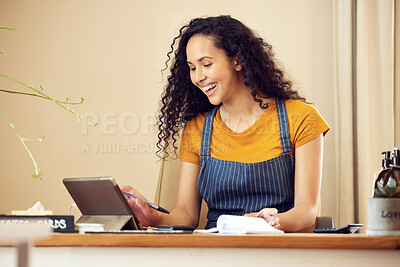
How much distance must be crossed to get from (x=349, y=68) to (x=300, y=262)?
6.29ft

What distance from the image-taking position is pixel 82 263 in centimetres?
81

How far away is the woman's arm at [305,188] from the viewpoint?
5.29ft

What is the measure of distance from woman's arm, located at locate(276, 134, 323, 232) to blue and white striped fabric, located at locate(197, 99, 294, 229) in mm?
45

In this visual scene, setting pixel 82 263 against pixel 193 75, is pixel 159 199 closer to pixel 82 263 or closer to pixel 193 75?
pixel 193 75

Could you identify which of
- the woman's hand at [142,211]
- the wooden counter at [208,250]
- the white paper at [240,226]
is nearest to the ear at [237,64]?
the woman's hand at [142,211]

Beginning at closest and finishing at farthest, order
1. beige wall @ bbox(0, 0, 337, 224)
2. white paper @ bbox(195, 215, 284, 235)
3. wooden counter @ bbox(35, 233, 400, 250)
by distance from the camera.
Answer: wooden counter @ bbox(35, 233, 400, 250) → white paper @ bbox(195, 215, 284, 235) → beige wall @ bbox(0, 0, 337, 224)

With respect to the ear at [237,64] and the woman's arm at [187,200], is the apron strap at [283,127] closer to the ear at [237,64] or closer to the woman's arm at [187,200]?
the ear at [237,64]

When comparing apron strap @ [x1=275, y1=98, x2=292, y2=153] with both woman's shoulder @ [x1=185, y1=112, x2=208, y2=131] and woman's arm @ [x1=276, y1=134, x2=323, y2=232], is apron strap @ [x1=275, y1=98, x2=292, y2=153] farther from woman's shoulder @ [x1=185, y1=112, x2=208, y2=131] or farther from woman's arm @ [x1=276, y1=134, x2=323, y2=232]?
woman's shoulder @ [x1=185, y1=112, x2=208, y2=131]

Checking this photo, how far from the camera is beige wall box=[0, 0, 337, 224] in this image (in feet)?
9.02

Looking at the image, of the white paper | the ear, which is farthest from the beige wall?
the white paper

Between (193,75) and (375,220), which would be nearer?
(375,220)

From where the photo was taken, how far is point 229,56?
1911 millimetres

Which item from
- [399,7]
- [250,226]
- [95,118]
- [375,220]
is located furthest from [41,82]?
[375,220]

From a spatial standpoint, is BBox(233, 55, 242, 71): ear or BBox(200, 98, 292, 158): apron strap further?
BBox(233, 55, 242, 71): ear
